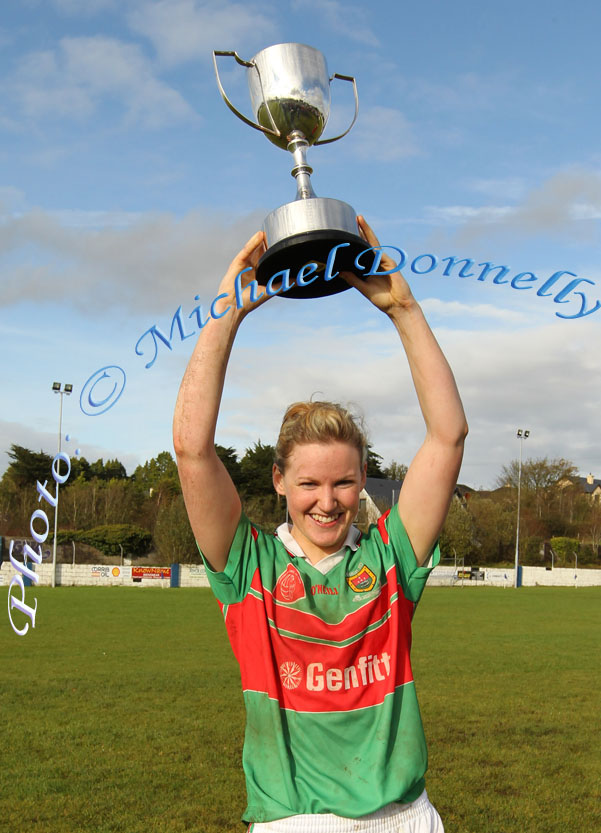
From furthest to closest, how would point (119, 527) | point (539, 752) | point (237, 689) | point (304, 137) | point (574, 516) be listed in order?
point (574, 516)
point (119, 527)
point (237, 689)
point (539, 752)
point (304, 137)

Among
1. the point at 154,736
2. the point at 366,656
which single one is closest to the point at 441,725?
the point at 154,736

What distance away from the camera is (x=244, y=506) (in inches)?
1725

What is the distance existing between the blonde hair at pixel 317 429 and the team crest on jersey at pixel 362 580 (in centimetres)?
33

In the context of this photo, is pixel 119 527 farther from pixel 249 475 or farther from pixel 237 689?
pixel 237 689

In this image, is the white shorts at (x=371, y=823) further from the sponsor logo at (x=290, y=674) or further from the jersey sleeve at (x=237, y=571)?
the jersey sleeve at (x=237, y=571)

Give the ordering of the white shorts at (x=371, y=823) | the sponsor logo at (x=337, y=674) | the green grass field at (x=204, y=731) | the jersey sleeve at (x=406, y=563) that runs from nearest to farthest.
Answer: the white shorts at (x=371, y=823) → the sponsor logo at (x=337, y=674) → the jersey sleeve at (x=406, y=563) → the green grass field at (x=204, y=731)

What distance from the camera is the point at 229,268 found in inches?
89.0

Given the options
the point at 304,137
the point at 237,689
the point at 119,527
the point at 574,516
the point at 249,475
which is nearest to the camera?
the point at 304,137

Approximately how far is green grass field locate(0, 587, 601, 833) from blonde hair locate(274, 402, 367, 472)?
Result: 4202mm

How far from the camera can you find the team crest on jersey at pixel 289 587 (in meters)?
2.27

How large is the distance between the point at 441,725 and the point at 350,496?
24.4ft

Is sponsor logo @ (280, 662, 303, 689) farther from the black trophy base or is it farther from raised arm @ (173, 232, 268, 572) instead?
the black trophy base

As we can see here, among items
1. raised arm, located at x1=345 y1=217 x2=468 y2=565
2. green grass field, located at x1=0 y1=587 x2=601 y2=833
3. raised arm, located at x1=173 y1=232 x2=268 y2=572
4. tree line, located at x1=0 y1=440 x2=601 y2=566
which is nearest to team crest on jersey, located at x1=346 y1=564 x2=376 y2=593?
raised arm, located at x1=345 y1=217 x2=468 y2=565

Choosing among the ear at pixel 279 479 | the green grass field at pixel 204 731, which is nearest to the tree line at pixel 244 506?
the green grass field at pixel 204 731
